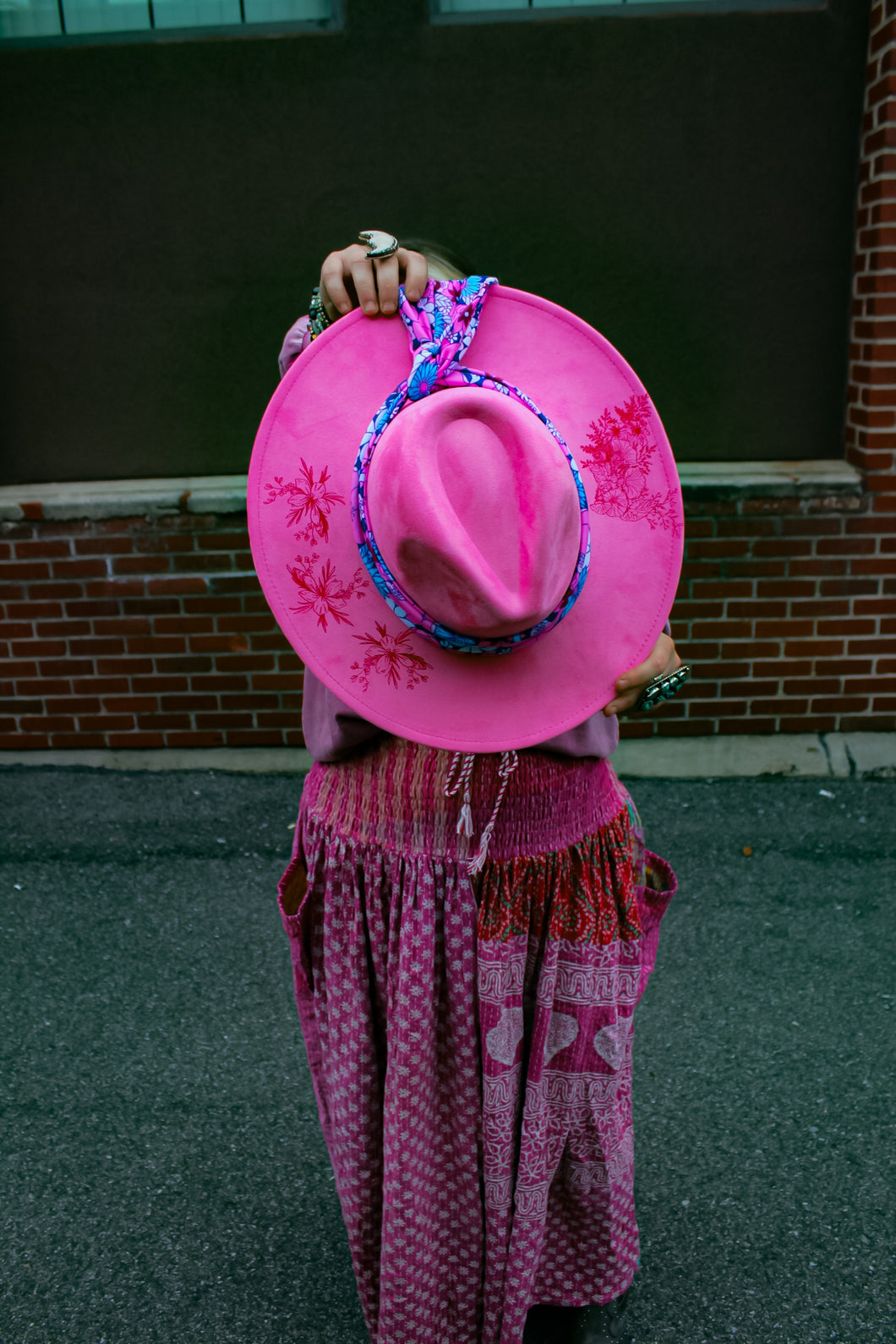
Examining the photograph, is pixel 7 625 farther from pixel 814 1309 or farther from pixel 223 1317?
pixel 814 1309

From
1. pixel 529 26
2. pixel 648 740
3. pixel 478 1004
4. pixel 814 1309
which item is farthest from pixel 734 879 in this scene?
pixel 529 26

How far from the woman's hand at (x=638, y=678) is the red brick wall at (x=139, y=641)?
2.58 meters

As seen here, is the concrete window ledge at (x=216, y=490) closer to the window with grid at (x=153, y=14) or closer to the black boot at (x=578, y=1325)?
the window with grid at (x=153, y=14)

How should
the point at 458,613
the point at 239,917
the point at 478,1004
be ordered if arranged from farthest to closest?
1. the point at 239,917
2. the point at 478,1004
3. the point at 458,613

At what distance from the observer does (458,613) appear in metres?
1.16

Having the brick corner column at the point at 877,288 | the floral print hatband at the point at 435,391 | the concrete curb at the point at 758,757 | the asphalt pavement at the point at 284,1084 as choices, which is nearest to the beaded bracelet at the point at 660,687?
the floral print hatband at the point at 435,391

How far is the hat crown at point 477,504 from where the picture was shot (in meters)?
1.12

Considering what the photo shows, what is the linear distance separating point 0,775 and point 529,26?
3398 mm

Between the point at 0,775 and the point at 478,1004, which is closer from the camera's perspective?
the point at 478,1004

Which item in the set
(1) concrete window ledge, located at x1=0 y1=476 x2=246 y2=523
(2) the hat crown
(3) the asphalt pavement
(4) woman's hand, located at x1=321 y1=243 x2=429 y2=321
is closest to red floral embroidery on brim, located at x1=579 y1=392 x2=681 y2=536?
(2) the hat crown

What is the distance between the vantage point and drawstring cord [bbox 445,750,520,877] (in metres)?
1.43

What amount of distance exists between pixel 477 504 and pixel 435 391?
19cm

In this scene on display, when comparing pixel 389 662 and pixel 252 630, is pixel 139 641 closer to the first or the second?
pixel 252 630

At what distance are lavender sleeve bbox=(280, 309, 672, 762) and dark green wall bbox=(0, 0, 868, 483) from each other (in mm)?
2369
